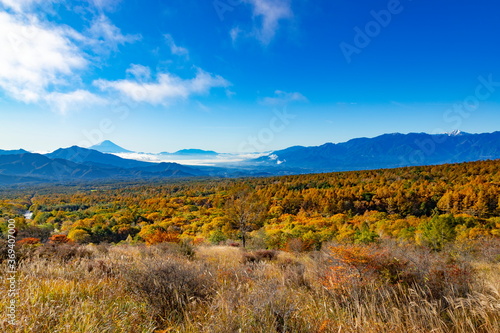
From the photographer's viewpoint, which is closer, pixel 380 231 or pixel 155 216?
pixel 380 231

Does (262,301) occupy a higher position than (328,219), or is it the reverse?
(262,301)

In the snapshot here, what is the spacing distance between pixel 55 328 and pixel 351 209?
48.7 metres

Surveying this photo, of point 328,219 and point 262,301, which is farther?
point 328,219

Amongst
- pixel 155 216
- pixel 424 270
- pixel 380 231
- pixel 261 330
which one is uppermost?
pixel 261 330

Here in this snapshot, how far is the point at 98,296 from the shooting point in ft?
11.1

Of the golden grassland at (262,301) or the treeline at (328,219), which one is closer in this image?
the golden grassland at (262,301)

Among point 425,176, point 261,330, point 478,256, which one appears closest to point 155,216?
point 478,256

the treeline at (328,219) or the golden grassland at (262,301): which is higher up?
the golden grassland at (262,301)

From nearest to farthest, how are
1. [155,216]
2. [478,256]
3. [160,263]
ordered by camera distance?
[160,263] < [478,256] < [155,216]

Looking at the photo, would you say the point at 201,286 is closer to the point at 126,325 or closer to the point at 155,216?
the point at 126,325

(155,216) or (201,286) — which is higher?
(201,286)

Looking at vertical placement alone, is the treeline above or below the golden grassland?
below

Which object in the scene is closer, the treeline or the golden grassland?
the golden grassland

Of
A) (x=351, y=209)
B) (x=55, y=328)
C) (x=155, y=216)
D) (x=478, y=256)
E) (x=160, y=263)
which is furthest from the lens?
(x=155, y=216)
